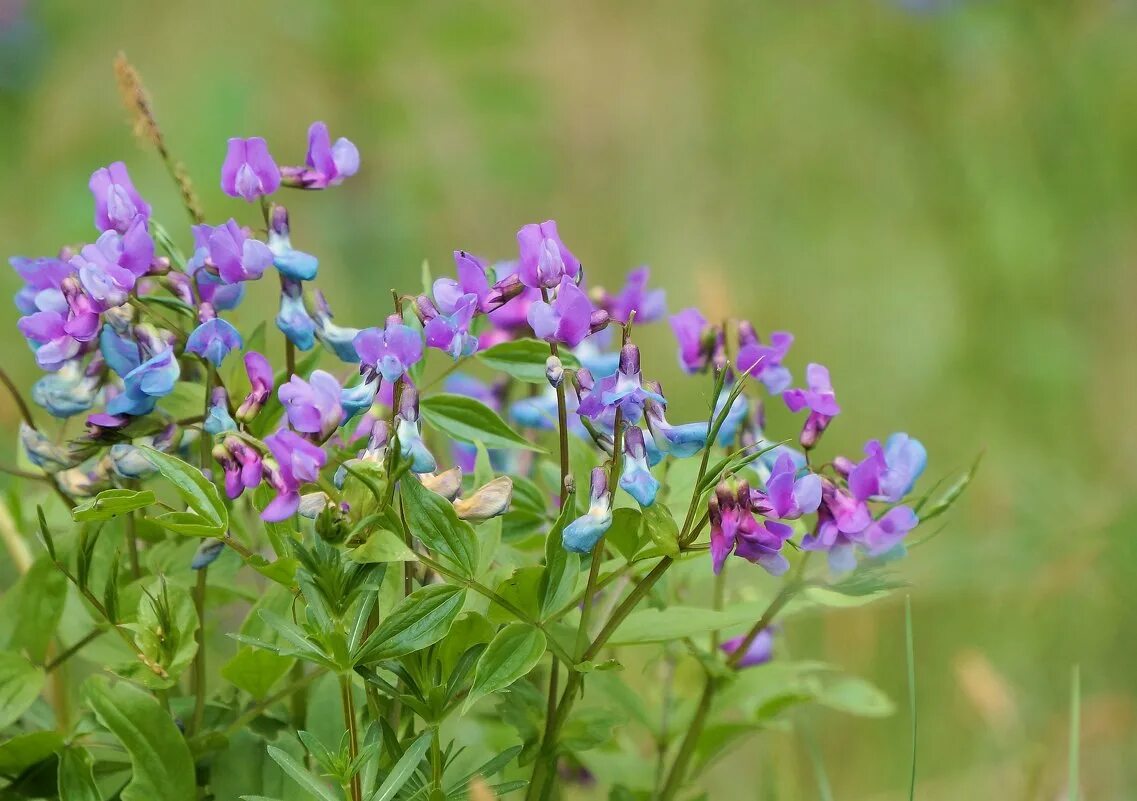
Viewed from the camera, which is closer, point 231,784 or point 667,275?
point 231,784

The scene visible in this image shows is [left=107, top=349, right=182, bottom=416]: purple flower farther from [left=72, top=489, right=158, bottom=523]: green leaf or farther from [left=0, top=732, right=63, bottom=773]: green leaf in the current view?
[left=0, top=732, right=63, bottom=773]: green leaf

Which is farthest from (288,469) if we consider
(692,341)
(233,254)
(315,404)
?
(692,341)

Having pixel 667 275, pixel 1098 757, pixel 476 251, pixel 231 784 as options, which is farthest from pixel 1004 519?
pixel 231 784

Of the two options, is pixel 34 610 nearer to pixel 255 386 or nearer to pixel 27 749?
pixel 27 749

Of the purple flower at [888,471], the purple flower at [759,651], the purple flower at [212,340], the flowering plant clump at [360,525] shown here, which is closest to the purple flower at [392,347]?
the flowering plant clump at [360,525]

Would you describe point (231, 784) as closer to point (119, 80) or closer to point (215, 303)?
point (215, 303)

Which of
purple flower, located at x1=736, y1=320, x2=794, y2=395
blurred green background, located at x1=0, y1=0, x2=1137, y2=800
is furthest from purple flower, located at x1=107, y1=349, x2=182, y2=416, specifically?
blurred green background, located at x1=0, y1=0, x2=1137, y2=800
